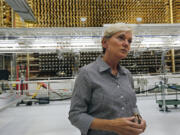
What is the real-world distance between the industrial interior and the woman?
0.18m

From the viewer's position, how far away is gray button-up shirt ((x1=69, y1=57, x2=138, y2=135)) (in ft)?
2.05

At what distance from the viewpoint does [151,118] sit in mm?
2996

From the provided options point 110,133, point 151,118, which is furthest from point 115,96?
point 151,118

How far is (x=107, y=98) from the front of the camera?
2.08 ft

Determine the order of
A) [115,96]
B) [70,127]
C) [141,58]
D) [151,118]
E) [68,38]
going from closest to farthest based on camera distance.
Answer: [115,96], [70,127], [151,118], [68,38], [141,58]

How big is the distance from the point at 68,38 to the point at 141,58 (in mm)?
5210

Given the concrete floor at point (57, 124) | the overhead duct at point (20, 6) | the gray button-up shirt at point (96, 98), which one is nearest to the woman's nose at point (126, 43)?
the gray button-up shirt at point (96, 98)

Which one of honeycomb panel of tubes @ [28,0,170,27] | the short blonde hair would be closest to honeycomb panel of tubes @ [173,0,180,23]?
honeycomb panel of tubes @ [28,0,170,27]

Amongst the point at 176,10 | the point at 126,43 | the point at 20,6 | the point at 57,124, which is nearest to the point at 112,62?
the point at 126,43

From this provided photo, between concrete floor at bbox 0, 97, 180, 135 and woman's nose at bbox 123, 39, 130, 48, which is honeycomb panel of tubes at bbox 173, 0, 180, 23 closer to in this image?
concrete floor at bbox 0, 97, 180, 135

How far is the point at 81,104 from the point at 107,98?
0.36 feet

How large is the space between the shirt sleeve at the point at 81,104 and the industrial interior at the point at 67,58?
1.29 ft

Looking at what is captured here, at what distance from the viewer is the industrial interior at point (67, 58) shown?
3031 millimetres

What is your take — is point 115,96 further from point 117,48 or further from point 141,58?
point 141,58
